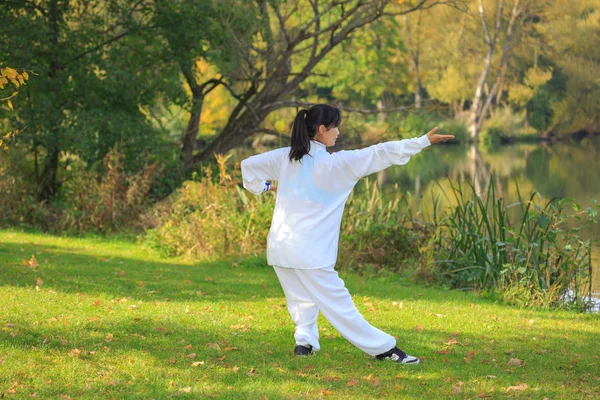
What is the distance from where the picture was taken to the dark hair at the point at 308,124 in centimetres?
526

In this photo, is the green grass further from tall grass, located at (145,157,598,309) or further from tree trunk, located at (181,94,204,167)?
tree trunk, located at (181,94,204,167)

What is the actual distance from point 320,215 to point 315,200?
0.09m

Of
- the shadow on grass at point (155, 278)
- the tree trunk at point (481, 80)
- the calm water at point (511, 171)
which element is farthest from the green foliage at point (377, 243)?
the tree trunk at point (481, 80)

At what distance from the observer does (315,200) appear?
5.22 meters

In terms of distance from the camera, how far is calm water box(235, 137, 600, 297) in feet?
72.0

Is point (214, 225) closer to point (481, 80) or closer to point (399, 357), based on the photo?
point (399, 357)

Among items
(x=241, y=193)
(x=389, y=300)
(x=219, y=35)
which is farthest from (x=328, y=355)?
(x=219, y=35)

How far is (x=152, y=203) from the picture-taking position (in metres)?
14.4

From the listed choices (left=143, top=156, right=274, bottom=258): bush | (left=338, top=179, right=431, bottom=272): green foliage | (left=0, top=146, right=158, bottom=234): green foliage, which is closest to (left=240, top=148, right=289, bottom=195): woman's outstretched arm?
(left=338, top=179, right=431, bottom=272): green foliage

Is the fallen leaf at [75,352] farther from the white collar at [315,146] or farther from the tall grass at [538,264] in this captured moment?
the tall grass at [538,264]

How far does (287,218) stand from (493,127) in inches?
1594

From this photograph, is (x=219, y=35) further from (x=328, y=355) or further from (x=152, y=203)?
(x=328, y=355)

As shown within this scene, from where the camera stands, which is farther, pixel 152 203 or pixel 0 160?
pixel 152 203

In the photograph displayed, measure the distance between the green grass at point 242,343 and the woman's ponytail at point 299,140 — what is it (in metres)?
1.28
